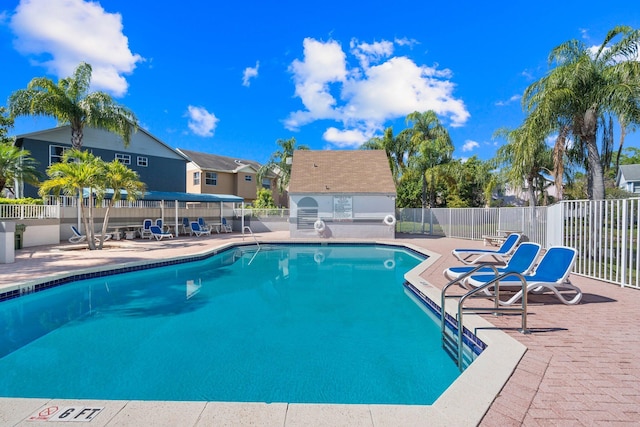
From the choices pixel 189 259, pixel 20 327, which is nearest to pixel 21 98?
pixel 189 259

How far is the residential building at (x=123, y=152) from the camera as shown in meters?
19.8

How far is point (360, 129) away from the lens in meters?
37.6

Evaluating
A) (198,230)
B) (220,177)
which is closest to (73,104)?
(198,230)

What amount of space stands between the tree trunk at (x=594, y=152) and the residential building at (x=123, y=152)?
2586 cm

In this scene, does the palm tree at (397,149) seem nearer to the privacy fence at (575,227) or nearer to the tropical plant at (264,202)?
the privacy fence at (575,227)

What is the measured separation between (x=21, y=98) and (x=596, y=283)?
25844 millimetres

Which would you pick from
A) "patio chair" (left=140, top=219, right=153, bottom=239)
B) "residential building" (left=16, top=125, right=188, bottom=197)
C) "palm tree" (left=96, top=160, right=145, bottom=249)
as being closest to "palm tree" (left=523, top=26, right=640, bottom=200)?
"palm tree" (left=96, top=160, right=145, bottom=249)

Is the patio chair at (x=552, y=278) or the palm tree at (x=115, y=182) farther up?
the palm tree at (x=115, y=182)

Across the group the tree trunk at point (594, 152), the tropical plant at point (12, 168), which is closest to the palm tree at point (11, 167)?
the tropical plant at point (12, 168)

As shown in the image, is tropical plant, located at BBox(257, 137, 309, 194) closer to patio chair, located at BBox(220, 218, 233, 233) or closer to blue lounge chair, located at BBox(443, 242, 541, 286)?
patio chair, located at BBox(220, 218, 233, 233)

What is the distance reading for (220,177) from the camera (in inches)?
1355

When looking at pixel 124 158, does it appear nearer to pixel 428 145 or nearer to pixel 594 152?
pixel 428 145

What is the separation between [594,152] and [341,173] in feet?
43.9

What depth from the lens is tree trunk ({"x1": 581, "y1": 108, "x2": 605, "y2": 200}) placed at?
10.7 metres
